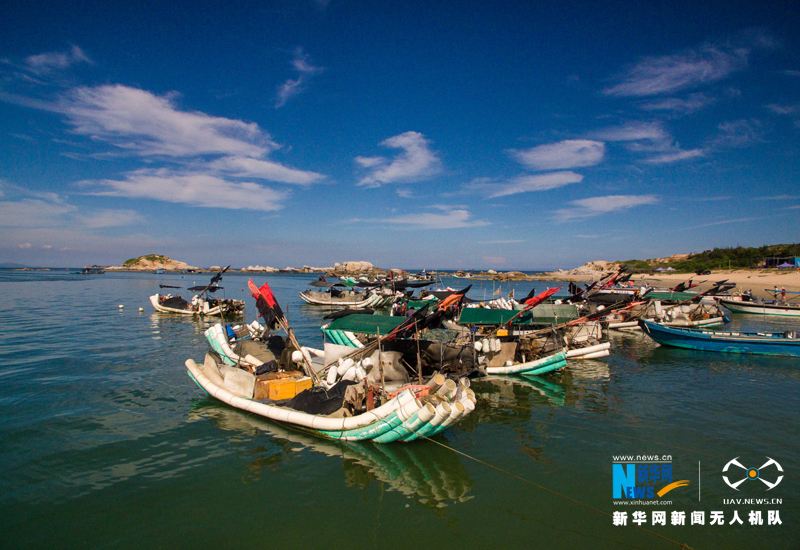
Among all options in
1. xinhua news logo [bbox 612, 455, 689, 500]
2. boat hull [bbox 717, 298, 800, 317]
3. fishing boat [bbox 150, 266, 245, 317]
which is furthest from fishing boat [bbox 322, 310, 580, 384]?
boat hull [bbox 717, 298, 800, 317]

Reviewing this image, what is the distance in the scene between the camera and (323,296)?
4938 centimetres

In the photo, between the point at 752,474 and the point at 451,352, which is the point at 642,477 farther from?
the point at 451,352

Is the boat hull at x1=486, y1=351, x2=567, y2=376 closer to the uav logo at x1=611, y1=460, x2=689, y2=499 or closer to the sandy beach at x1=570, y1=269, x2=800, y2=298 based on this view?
the uav logo at x1=611, y1=460, x2=689, y2=499

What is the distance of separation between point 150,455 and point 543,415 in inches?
466

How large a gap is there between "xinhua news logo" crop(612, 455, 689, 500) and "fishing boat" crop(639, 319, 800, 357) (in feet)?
55.3

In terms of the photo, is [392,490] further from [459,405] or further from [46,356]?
[46,356]

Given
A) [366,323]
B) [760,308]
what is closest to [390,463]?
[366,323]

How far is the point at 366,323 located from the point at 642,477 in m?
11.5

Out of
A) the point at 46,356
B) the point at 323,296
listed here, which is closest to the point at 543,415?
the point at 46,356

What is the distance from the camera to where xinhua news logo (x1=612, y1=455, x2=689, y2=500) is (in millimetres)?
8414

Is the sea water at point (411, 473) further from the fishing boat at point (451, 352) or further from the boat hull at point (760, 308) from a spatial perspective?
the boat hull at point (760, 308)

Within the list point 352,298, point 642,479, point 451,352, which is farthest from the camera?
point 352,298

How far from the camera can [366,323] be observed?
1730cm

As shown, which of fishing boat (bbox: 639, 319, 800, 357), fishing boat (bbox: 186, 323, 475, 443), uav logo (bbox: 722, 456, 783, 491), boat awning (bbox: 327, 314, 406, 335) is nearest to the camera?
uav logo (bbox: 722, 456, 783, 491)
